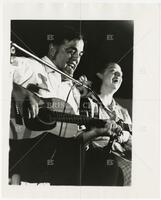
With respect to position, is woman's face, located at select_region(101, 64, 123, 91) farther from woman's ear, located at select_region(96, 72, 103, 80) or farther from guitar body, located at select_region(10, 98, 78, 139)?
guitar body, located at select_region(10, 98, 78, 139)

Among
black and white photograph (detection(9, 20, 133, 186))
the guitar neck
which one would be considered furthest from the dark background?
the guitar neck

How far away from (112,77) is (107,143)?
0.23 m

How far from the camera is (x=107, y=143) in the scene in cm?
109

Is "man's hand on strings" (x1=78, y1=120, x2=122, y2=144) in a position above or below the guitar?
below

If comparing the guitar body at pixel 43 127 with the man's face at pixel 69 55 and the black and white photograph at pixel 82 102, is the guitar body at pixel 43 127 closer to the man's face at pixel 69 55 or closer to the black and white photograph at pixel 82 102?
the black and white photograph at pixel 82 102

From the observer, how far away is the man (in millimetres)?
1086

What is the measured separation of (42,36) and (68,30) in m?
0.09

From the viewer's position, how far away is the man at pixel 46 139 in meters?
1.09

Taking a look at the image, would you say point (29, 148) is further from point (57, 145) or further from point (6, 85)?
point (6, 85)

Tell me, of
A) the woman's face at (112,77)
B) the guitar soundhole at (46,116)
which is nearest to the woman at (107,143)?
the woman's face at (112,77)

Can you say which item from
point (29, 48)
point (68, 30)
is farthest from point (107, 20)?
point (29, 48)

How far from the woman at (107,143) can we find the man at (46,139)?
0.03 meters

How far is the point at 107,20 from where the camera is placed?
110 centimetres

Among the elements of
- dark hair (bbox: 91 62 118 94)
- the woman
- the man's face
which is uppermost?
the man's face
